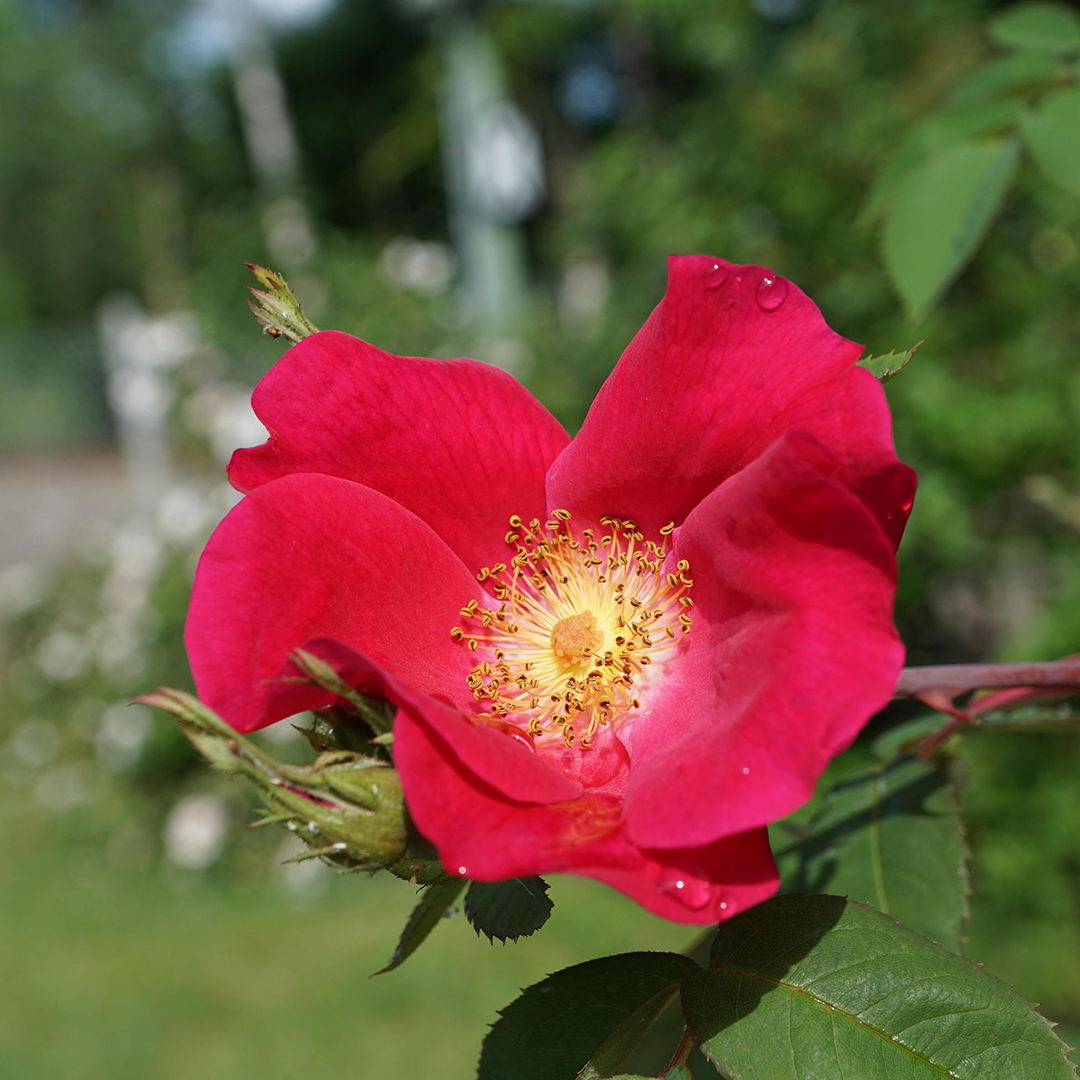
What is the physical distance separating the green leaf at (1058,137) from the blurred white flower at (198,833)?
448 cm

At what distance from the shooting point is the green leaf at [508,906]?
750mm

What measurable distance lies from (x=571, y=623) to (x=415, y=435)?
0.84 ft

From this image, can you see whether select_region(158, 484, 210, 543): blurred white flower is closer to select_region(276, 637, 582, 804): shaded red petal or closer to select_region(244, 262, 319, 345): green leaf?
select_region(244, 262, 319, 345): green leaf

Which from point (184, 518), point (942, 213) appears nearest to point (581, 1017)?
point (942, 213)

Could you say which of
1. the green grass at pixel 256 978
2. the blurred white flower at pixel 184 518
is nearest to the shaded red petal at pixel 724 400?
the green grass at pixel 256 978

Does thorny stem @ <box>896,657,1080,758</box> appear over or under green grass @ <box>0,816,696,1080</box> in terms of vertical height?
over

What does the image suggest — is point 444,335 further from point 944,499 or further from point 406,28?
point 406,28

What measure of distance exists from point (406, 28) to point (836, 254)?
1642cm

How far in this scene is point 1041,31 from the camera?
1.47 meters

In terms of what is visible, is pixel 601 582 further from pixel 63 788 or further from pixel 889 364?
pixel 63 788

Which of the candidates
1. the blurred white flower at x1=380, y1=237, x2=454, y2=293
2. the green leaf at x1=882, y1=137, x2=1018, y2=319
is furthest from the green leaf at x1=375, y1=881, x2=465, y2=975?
the blurred white flower at x1=380, y1=237, x2=454, y2=293

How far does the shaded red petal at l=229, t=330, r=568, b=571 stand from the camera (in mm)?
837

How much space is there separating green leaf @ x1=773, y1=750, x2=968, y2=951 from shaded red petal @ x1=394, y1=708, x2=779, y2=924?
0.41 m

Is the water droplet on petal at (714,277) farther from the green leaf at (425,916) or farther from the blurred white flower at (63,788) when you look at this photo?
the blurred white flower at (63,788)
